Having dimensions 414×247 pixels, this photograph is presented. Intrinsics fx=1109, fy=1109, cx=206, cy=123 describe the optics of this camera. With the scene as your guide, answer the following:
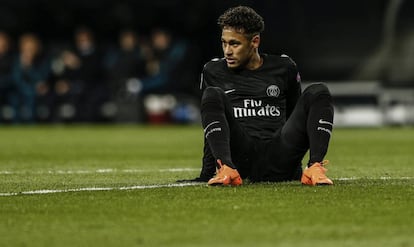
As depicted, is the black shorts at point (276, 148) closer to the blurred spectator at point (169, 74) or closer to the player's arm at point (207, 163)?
the player's arm at point (207, 163)

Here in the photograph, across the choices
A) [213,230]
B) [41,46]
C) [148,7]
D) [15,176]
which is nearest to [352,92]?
[148,7]

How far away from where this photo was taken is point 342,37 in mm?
20734

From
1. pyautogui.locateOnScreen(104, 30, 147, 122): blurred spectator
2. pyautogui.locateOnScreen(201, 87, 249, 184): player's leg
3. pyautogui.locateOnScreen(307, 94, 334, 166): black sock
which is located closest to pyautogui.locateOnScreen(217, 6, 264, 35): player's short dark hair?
pyautogui.locateOnScreen(201, 87, 249, 184): player's leg

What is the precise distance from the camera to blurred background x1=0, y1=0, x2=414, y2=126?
20.8 meters

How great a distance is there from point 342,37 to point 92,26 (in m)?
5.77

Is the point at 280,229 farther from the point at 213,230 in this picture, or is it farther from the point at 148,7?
the point at 148,7

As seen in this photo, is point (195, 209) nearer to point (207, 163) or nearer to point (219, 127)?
point (219, 127)

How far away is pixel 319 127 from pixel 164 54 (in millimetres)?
15166

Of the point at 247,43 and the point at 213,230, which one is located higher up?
the point at 247,43

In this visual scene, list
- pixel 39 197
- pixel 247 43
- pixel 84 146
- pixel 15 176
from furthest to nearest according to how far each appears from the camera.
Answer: pixel 84 146 → pixel 15 176 → pixel 247 43 → pixel 39 197

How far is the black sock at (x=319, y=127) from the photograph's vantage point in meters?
7.27

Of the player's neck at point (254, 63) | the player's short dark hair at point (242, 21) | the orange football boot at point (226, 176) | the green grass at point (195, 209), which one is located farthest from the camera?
the player's neck at point (254, 63)

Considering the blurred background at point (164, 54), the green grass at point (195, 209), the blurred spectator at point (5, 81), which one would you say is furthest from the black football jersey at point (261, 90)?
the blurred spectator at point (5, 81)

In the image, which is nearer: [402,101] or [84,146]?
[84,146]
